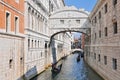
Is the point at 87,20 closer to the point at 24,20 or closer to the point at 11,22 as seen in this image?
the point at 24,20

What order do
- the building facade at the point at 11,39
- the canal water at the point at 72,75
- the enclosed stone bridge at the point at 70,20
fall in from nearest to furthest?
the building facade at the point at 11,39
the canal water at the point at 72,75
the enclosed stone bridge at the point at 70,20

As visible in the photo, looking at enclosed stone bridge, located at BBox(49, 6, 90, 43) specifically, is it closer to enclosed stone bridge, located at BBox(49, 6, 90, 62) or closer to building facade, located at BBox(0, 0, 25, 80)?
enclosed stone bridge, located at BBox(49, 6, 90, 62)

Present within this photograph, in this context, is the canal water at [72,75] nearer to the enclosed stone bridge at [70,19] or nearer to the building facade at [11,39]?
the building facade at [11,39]

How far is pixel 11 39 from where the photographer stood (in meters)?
10.6

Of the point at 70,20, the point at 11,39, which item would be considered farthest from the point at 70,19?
the point at 11,39

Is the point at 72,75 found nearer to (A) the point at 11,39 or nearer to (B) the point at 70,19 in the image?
(B) the point at 70,19

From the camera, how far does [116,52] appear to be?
10.6 metres

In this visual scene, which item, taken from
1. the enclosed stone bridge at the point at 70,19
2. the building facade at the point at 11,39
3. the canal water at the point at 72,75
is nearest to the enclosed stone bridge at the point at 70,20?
the enclosed stone bridge at the point at 70,19

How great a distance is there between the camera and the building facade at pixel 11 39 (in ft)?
31.0

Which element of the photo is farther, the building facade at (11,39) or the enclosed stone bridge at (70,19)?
the enclosed stone bridge at (70,19)

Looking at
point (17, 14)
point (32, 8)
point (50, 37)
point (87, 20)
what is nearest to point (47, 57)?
point (50, 37)

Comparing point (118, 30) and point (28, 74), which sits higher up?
point (118, 30)

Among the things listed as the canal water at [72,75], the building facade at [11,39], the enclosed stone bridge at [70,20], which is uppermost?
the enclosed stone bridge at [70,20]

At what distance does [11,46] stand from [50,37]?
484 inches
